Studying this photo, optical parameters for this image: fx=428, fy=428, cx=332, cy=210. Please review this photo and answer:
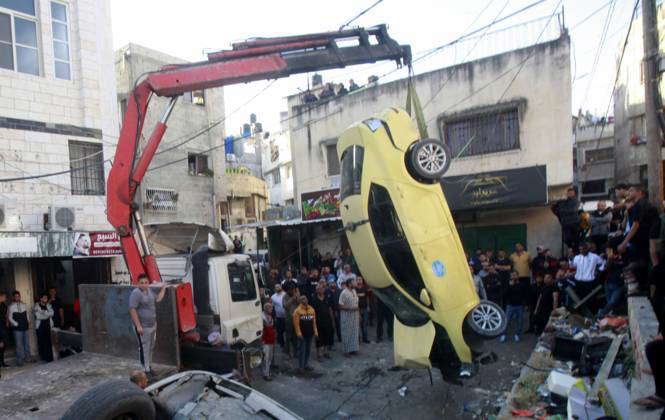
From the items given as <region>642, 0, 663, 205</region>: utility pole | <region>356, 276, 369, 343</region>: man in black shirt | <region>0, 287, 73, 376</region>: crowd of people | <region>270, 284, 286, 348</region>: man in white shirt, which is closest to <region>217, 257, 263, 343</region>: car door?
<region>270, 284, 286, 348</region>: man in white shirt

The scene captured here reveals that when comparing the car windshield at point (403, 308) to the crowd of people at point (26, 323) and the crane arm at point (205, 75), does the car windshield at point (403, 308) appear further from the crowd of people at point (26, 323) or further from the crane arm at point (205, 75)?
the crowd of people at point (26, 323)

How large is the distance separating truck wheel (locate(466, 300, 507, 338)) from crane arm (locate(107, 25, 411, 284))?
4356mm

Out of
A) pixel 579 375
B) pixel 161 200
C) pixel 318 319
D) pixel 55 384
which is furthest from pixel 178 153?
pixel 579 375

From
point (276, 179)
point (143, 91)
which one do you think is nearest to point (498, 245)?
point (143, 91)

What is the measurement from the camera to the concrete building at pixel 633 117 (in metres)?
16.2

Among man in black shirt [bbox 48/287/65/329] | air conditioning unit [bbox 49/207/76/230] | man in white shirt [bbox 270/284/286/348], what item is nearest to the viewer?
man in white shirt [bbox 270/284/286/348]

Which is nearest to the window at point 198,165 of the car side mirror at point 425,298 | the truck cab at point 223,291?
the truck cab at point 223,291

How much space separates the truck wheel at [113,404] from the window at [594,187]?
91.7ft

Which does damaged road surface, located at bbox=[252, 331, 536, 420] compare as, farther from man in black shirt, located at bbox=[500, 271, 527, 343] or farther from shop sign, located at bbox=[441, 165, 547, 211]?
shop sign, located at bbox=[441, 165, 547, 211]

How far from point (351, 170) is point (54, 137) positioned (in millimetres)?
9081

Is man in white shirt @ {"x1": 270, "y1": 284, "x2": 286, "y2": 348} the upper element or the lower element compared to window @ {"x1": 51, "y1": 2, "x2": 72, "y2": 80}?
lower

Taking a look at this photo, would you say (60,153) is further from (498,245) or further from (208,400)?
(498,245)

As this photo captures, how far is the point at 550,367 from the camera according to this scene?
6.53 m

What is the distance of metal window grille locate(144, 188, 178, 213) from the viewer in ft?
53.6
